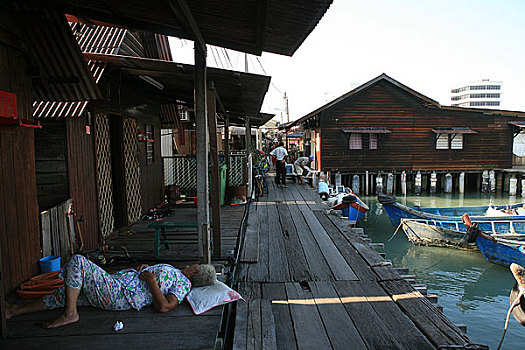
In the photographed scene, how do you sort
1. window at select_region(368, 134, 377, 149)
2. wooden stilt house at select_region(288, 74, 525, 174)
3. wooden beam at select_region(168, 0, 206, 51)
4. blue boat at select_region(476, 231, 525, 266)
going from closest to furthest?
wooden beam at select_region(168, 0, 206, 51) < blue boat at select_region(476, 231, 525, 266) < wooden stilt house at select_region(288, 74, 525, 174) < window at select_region(368, 134, 377, 149)

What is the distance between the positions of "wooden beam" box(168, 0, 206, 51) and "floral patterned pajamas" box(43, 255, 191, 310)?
2399 mm

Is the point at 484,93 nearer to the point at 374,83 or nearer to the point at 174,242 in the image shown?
the point at 374,83

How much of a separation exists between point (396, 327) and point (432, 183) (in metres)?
21.1

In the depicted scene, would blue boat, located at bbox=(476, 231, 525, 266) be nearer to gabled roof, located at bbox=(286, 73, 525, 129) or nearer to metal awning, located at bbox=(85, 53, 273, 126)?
metal awning, located at bbox=(85, 53, 273, 126)

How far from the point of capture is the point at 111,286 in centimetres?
333

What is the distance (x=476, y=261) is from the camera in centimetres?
1102

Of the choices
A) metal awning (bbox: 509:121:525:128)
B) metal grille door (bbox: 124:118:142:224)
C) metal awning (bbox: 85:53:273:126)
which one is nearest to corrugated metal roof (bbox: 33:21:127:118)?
metal awning (bbox: 85:53:273:126)

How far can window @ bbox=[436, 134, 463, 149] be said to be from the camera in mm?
22094

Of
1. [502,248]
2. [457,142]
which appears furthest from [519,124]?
[502,248]

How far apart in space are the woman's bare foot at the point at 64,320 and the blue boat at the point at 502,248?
10.7 metres

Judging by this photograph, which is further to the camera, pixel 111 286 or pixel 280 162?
pixel 280 162

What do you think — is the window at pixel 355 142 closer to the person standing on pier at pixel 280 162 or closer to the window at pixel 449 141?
the window at pixel 449 141

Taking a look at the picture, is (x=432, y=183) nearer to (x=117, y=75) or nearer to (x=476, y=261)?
(x=476, y=261)

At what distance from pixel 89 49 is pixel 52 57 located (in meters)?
3.15
